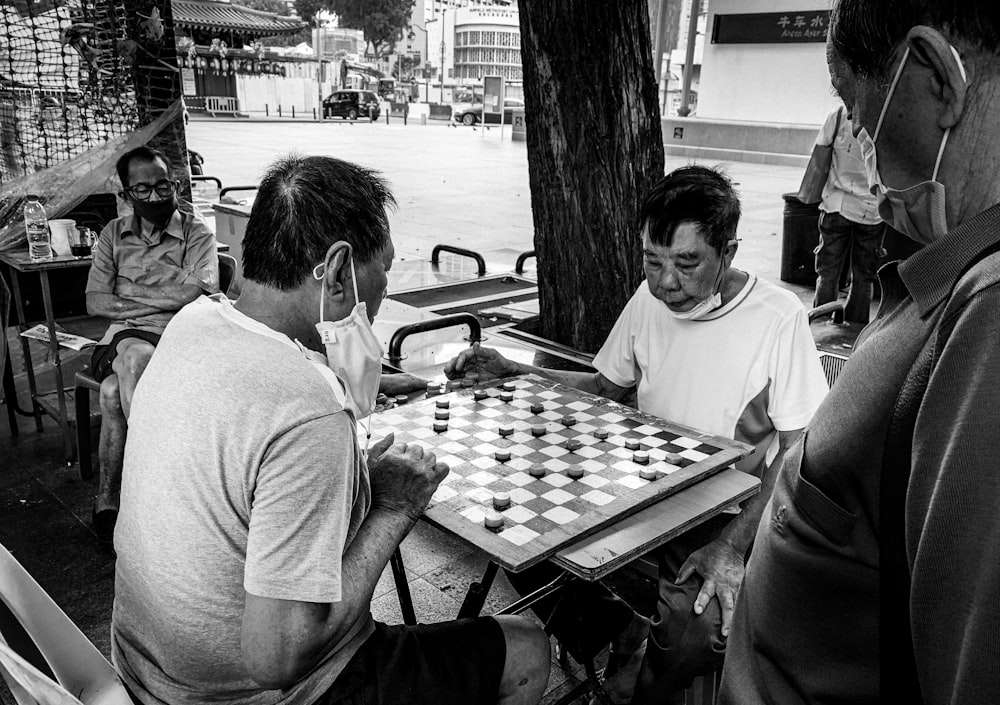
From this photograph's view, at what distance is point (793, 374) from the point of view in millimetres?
2361

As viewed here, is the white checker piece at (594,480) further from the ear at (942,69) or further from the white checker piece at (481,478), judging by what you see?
the ear at (942,69)

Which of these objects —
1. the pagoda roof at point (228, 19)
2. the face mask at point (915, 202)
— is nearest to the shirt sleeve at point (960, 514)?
the face mask at point (915, 202)

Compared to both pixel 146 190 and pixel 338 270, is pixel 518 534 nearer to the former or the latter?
pixel 338 270

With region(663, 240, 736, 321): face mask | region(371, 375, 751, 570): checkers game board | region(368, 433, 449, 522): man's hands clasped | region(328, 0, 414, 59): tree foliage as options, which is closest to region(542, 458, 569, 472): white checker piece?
region(371, 375, 751, 570): checkers game board

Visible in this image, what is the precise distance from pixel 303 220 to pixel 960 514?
1275mm

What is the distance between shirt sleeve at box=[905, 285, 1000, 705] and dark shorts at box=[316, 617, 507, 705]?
1.12m

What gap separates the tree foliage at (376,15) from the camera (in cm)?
5003

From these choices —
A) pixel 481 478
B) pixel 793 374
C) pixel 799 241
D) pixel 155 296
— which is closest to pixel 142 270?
pixel 155 296

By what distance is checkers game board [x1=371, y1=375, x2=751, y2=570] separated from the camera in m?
1.79

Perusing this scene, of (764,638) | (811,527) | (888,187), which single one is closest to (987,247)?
(888,187)

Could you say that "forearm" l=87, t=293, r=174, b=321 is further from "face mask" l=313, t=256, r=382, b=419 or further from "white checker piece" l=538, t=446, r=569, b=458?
"white checker piece" l=538, t=446, r=569, b=458

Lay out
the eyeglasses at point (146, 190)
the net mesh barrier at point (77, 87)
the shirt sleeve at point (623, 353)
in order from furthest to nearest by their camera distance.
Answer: the net mesh barrier at point (77, 87), the eyeglasses at point (146, 190), the shirt sleeve at point (623, 353)

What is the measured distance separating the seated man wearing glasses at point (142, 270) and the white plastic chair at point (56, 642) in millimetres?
2517

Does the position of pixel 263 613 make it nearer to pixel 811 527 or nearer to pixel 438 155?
pixel 811 527
